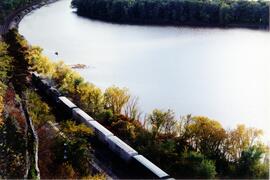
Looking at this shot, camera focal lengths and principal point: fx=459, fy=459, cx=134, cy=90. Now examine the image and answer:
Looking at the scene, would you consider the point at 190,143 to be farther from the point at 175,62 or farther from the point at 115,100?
the point at 175,62

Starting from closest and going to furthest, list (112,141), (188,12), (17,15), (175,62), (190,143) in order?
1. (112,141)
2. (190,143)
3. (175,62)
4. (188,12)
5. (17,15)

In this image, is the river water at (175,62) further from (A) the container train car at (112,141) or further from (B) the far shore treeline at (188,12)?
(A) the container train car at (112,141)

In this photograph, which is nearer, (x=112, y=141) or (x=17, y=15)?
(x=112, y=141)

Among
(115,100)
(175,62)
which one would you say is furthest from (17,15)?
(115,100)

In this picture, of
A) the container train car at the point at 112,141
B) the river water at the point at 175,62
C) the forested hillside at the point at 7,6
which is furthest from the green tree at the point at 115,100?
the forested hillside at the point at 7,6

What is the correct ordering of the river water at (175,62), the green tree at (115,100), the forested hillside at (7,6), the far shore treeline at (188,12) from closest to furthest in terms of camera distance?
the green tree at (115,100) → the river water at (175,62) → the far shore treeline at (188,12) → the forested hillside at (7,6)

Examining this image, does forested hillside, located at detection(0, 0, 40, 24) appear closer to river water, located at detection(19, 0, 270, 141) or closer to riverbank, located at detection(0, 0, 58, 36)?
riverbank, located at detection(0, 0, 58, 36)
